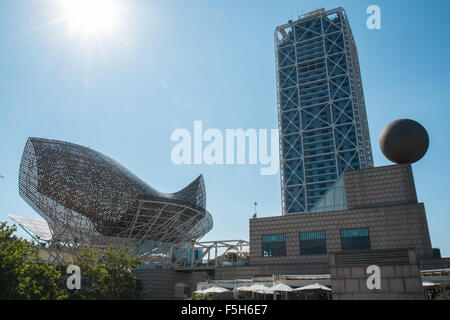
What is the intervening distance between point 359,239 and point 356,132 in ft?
312

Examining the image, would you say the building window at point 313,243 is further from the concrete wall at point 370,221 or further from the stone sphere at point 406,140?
the stone sphere at point 406,140

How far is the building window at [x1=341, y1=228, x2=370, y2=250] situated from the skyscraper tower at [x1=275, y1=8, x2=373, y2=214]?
288 feet

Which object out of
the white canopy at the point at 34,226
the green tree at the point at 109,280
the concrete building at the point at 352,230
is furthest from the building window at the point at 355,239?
the white canopy at the point at 34,226

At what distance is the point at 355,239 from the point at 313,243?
15.6ft

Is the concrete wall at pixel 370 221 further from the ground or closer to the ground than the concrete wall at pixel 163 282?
further from the ground

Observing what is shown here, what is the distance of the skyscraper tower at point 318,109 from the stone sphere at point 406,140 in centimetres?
8665

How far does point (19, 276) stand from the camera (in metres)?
26.4

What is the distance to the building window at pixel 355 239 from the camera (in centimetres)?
4000

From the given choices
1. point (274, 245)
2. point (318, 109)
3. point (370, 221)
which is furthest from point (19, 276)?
point (318, 109)

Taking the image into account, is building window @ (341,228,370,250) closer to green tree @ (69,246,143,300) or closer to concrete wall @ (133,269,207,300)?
green tree @ (69,246,143,300)

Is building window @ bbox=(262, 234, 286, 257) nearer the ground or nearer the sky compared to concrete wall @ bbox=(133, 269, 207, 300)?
nearer the sky

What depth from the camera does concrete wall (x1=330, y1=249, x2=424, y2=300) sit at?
18797mm

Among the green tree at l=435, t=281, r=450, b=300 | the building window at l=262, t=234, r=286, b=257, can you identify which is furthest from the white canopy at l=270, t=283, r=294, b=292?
the building window at l=262, t=234, r=286, b=257

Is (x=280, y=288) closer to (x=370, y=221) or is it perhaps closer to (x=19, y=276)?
(x=370, y=221)
